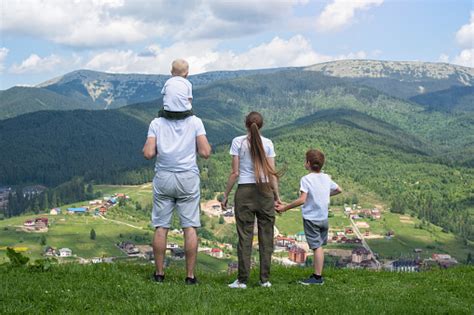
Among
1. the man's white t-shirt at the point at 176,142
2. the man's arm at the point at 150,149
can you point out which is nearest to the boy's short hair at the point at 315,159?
the man's white t-shirt at the point at 176,142

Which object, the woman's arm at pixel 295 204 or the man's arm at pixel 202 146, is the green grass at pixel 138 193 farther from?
the man's arm at pixel 202 146

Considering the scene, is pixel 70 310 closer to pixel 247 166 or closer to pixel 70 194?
pixel 247 166

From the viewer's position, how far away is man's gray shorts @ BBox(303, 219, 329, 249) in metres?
10.3

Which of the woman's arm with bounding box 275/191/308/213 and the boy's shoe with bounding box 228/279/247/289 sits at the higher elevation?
the woman's arm with bounding box 275/191/308/213

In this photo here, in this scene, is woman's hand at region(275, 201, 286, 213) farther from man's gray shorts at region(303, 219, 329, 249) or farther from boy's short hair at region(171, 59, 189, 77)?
boy's short hair at region(171, 59, 189, 77)

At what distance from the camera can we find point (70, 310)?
737cm

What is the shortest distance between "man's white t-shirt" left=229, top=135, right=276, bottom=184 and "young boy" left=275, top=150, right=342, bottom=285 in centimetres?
102

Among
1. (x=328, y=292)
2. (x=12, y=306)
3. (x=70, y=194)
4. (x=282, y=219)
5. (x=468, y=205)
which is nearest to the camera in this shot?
(x=12, y=306)

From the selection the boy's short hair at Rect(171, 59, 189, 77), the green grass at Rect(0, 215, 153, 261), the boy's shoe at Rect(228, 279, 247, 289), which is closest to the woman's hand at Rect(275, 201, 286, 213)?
the boy's shoe at Rect(228, 279, 247, 289)

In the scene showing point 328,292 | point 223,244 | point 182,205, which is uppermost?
point 182,205

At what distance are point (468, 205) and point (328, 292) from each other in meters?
185

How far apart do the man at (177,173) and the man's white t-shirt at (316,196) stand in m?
2.20

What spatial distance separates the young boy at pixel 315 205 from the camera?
1027 cm

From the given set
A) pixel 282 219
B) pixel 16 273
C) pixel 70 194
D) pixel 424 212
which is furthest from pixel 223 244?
pixel 16 273
